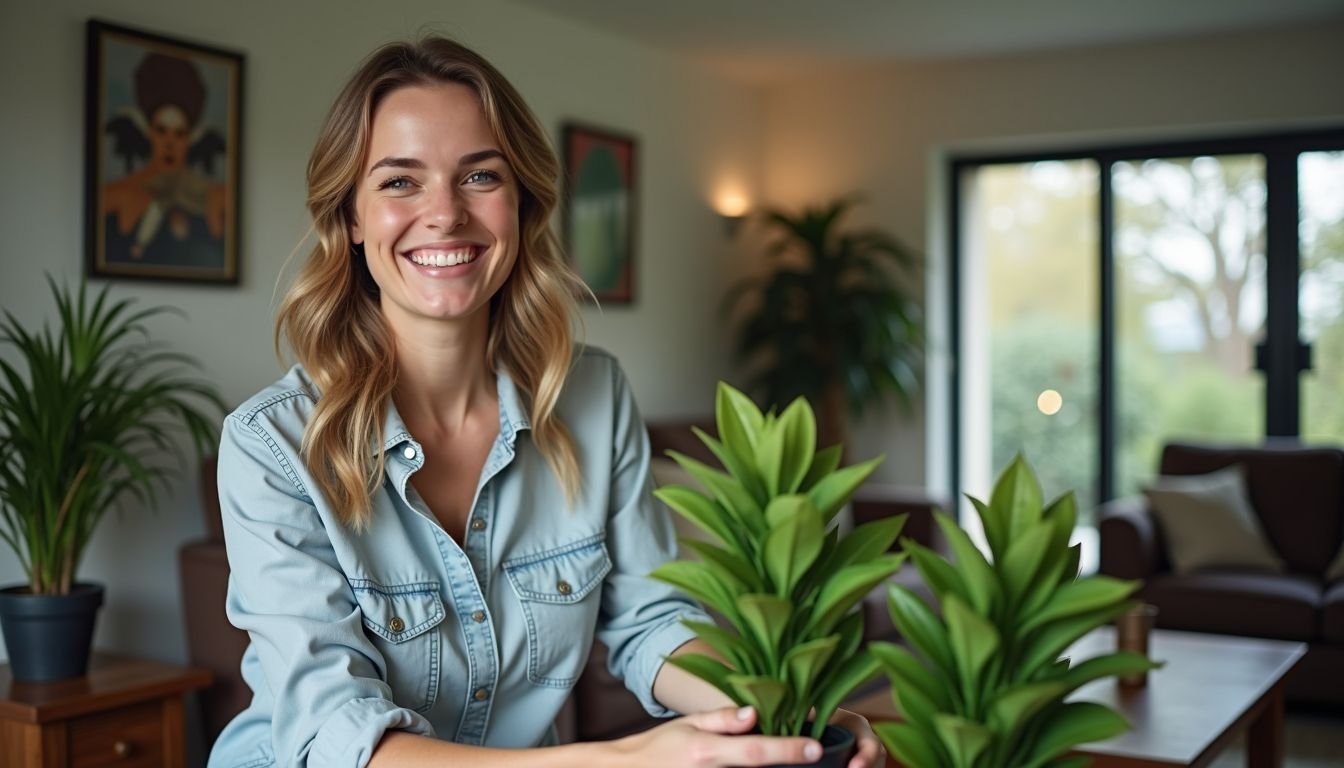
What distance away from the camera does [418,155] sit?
1.50 m

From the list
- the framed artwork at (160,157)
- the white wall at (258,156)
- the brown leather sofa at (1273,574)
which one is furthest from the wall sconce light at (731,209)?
the framed artwork at (160,157)

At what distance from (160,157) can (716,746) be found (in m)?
3.47

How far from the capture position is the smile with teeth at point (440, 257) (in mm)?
1499

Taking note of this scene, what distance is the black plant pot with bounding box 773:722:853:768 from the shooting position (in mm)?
934

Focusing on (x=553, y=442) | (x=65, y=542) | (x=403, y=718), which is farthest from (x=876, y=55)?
(x=403, y=718)

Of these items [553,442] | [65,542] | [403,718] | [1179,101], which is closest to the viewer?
[403,718]

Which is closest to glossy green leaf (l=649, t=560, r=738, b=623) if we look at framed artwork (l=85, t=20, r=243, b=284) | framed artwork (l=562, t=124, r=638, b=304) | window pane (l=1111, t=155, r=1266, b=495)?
framed artwork (l=85, t=20, r=243, b=284)

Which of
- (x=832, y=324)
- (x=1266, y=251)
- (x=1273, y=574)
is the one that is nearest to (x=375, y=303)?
(x=1273, y=574)

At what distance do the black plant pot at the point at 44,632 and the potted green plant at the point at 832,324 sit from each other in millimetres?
3743

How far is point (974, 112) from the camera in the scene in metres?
6.55

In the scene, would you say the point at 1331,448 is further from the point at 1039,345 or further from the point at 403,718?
the point at 403,718

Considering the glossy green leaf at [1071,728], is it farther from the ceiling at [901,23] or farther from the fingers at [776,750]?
the ceiling at [901,23]

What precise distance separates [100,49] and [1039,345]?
4608 mm

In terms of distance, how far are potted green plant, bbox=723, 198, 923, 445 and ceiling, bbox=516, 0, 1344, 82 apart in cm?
78
